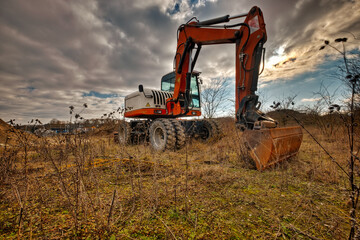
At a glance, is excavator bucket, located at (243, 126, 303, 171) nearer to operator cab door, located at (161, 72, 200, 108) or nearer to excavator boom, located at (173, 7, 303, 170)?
excavator boom, located at (173, 7, 303, 170)

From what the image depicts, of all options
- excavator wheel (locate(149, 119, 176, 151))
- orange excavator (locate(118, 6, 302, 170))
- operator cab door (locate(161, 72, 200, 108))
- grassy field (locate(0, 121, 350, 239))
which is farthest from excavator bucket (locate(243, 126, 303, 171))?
operator cab door (locate(161, 72, 200, 108))

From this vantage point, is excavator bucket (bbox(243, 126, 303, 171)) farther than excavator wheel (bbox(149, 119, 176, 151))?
No

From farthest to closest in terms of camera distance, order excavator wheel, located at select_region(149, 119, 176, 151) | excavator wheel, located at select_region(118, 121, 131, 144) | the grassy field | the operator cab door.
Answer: the operator cab door, excavator wheel, located at select_region(149, 119, 176, 151), excavator wheel, located at select_region(118, 121, 131, 144), the grassy field

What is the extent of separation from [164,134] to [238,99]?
248cm

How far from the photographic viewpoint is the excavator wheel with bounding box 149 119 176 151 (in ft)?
16.4

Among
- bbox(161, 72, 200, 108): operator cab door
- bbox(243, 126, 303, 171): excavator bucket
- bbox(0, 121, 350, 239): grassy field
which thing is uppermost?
bbox(161, 72, 200, 108): operator cab door

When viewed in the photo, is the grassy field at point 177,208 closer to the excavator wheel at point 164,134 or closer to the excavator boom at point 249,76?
the excavator boom at point 249,76

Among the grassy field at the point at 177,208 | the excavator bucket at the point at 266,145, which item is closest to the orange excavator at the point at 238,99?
the excavator bucket at the point at 266,145

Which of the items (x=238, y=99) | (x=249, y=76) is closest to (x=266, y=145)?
(x=238, y=99)

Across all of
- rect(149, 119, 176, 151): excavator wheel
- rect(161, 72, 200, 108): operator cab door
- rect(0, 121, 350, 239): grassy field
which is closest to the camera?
rect(0, 121, 350, 239): grassy field

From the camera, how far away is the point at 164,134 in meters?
5.15

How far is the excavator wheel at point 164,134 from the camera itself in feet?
16.4

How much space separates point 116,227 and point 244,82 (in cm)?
387

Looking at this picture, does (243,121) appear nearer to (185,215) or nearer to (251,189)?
(251,189)
